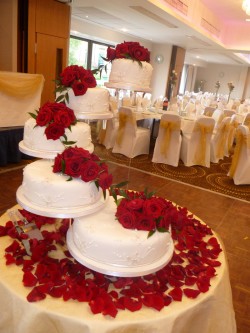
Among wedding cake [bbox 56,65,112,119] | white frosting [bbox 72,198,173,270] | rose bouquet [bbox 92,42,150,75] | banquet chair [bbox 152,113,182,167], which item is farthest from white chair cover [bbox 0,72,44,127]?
white frosting [bbox 72,198,173,270]

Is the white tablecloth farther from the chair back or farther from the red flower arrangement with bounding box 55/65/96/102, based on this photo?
the chair back

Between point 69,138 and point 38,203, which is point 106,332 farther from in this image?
point 69,138

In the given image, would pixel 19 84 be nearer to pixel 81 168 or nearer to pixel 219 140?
pixel 81 168

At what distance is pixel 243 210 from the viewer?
359 cm

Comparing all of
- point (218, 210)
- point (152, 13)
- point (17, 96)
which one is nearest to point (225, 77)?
point (152, 13)

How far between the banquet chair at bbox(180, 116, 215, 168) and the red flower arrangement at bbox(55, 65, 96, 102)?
3.44 m

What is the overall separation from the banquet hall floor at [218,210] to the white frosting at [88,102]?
0.71m

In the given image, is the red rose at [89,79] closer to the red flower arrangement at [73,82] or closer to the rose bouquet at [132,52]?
the red flower arrangement at [73,82]

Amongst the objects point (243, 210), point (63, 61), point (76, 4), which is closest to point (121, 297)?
point (243, 210)

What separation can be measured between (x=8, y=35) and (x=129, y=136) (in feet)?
8.97

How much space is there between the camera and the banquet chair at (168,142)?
15.2 ft

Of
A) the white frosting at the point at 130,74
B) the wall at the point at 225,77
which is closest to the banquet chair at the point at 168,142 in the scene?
the white frosting at the point at 130,74

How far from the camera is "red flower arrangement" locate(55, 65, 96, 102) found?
1558mm

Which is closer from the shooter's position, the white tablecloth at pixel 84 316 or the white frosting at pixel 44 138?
the white tablecloth at pixel 84 316
